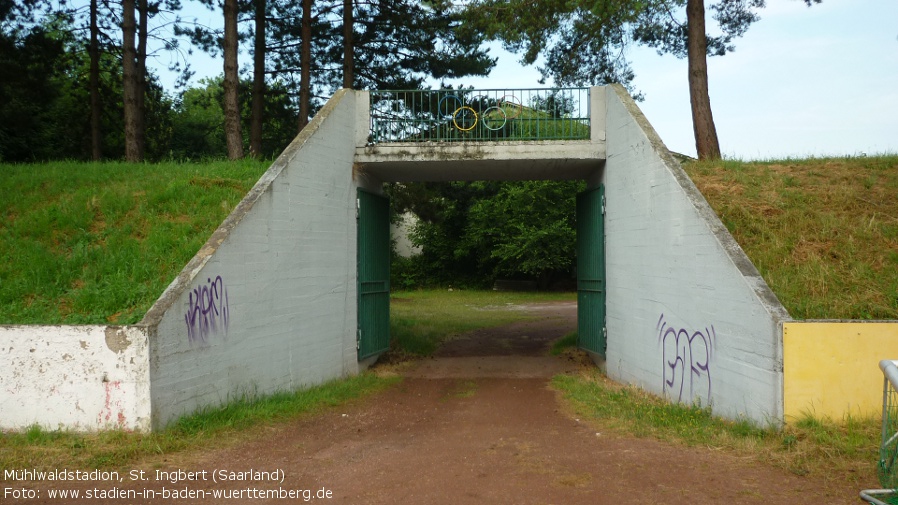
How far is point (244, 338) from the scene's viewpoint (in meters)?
7.39

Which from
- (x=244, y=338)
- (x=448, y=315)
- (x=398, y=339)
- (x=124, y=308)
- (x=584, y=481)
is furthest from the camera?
(x=448, y=315)

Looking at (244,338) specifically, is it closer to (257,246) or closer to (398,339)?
(257,246)

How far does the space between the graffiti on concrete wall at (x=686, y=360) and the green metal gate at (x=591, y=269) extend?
7.72ft

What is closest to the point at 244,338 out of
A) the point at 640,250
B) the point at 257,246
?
the point at 257,246

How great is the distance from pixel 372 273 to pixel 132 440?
554cm

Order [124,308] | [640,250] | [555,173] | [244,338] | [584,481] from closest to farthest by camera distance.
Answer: [584,481] → [124,308] → [244,338] → [640,250] → [555,173]

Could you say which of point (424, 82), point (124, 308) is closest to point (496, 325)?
point (424, 82)

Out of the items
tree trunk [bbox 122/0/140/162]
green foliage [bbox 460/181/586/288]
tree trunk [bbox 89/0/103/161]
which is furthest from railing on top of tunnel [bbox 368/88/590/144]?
green foliage [bbox 460/181/586/288]

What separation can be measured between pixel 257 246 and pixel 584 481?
15.2ft

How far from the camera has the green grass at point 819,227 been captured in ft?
21.1

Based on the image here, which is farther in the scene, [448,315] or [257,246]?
[448,315]

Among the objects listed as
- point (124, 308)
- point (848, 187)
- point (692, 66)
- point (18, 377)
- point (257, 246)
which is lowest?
point (18, 377)

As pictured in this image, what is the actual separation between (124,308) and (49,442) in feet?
4.74

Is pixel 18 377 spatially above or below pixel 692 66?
below
